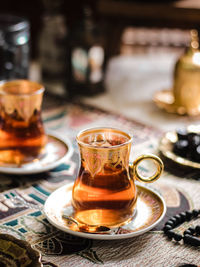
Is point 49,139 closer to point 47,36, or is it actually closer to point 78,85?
point 78,85

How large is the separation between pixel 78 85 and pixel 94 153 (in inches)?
27.6

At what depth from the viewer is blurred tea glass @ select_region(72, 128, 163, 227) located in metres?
0.50

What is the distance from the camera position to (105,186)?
0.49 meters

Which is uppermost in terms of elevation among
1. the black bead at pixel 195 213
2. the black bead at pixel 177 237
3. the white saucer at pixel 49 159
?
the white saucer at pixel 49 159

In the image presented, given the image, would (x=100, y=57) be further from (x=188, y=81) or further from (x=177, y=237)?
(x=177, y=237)

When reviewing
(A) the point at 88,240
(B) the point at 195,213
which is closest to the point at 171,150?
(B) the point at 195,213

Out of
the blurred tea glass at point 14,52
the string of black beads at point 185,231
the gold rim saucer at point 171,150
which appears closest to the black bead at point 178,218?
the string of black beads at point 185,231

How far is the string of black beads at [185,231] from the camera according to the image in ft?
1.69

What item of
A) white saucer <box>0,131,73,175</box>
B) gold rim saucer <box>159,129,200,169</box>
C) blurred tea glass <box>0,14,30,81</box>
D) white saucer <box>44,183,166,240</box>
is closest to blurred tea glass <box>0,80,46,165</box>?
white saucer <box>0,131,73,175</box>

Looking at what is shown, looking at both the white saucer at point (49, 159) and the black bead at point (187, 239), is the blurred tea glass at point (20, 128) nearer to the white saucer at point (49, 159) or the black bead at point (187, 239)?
the white saucer at point (49, 159)

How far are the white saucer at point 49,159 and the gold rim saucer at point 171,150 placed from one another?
6.7 inches

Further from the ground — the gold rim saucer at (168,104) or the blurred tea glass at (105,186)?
the blurred tea glass at (105,186)

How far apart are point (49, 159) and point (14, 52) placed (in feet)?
1.54

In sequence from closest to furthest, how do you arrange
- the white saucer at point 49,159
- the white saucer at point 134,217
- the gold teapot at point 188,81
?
1. the white saucer at point 134,217
2. the white saucer at point 49,159
3. the gold teapot at point 188,81
